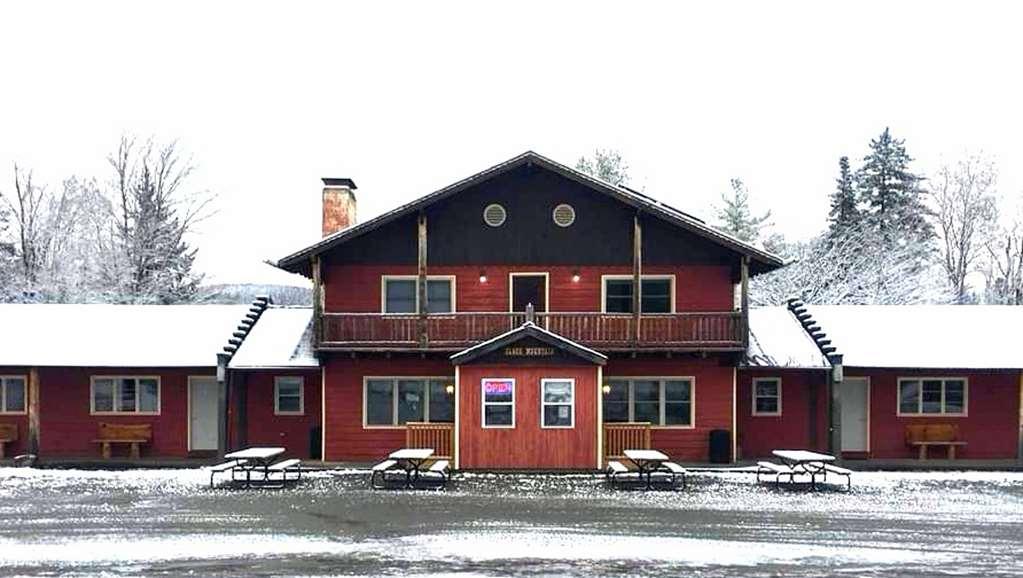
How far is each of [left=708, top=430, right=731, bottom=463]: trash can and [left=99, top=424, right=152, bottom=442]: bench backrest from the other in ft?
50.2

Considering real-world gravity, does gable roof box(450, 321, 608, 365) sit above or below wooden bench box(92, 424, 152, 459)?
above

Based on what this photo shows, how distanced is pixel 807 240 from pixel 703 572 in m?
48.1

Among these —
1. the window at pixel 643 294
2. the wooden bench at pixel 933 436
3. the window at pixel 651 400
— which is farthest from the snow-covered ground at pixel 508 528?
the window at pixel 643 294

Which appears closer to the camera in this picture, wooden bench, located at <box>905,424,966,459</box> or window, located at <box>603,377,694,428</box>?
window, located at <box>603,377,694,428</box>

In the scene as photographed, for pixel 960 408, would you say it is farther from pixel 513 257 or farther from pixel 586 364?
pixel 513 257

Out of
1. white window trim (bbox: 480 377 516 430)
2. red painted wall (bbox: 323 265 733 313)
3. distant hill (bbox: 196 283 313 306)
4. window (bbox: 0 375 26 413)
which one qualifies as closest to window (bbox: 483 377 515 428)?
white window trim (bbox: 480 377 516 430)

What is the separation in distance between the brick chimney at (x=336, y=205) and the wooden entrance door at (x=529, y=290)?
6.34 meters

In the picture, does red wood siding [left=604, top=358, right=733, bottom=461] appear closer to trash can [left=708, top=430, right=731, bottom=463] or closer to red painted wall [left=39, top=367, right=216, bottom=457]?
trash can [left=708, top=430, right=731, bottom=463]

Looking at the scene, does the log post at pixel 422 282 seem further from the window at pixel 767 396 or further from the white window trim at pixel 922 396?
the white window trim at pixel 922 396

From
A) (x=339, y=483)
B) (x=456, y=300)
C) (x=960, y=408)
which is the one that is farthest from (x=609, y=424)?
(x=960, y=408)

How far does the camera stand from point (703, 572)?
12297mm

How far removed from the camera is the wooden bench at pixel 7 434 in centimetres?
2581

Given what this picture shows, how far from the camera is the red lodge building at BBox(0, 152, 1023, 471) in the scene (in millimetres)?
24047

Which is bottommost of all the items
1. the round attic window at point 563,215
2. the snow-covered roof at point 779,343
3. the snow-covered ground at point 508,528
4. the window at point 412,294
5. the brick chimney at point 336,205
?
the snow-covered ground at point 508,528
